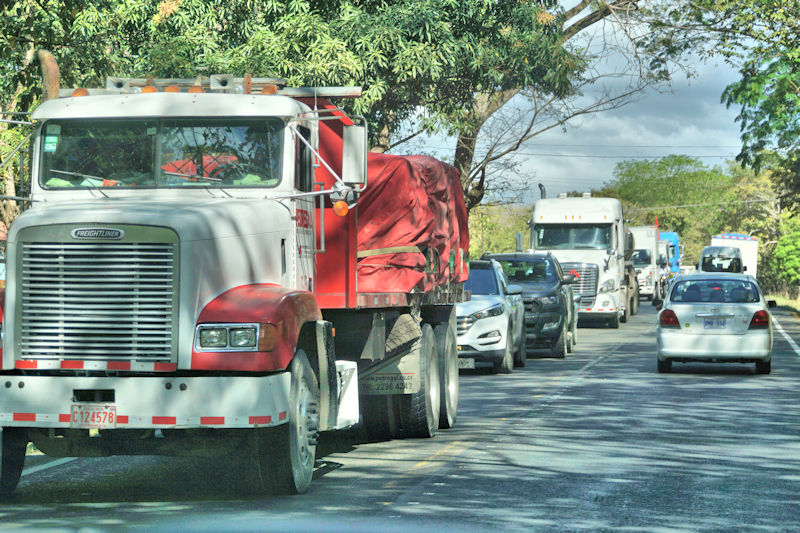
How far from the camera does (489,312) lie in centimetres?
2012

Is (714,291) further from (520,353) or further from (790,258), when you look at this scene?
(790,258)

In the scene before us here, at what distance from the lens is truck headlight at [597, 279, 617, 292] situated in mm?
35094

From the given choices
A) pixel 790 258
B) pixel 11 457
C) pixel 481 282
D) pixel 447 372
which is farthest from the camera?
pixel 790 258

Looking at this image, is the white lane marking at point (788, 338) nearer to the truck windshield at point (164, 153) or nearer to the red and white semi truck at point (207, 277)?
the red and white semi truck at point (207, 277)

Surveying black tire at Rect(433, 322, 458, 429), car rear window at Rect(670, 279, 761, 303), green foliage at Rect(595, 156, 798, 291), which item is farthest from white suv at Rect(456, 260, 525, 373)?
green foliage at Rect(595, 156, 798, 291)

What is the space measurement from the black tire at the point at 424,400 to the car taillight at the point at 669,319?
8.37 meters

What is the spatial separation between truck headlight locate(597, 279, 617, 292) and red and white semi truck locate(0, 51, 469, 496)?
915 inches

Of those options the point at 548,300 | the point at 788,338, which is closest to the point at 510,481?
the point at 548,300

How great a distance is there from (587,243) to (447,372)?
882 inches

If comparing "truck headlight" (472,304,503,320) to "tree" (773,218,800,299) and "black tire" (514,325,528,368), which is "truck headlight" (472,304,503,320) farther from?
"tree" (773,218,800,299)

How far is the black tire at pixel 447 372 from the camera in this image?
532 inches

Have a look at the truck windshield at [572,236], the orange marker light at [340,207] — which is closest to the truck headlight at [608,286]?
the truck windshield at [572,236]

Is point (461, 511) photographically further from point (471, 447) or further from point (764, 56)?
point (764, 56)

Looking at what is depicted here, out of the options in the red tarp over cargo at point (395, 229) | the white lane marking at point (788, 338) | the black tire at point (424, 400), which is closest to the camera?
the red tarp over cargo at point (395, 229)
